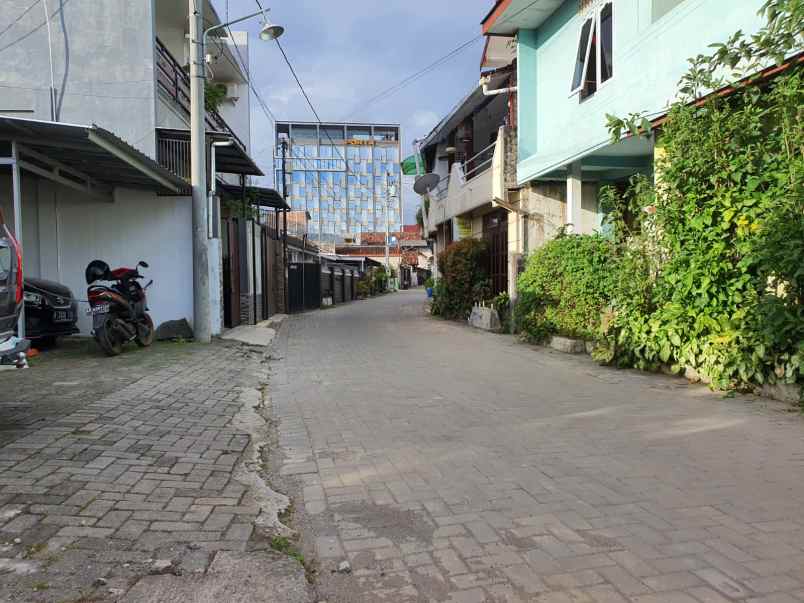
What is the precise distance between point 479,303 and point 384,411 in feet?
33.2

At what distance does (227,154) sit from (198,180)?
223cm

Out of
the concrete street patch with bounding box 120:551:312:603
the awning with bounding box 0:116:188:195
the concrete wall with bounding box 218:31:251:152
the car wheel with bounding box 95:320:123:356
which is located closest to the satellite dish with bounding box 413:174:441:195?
the concrete wall with bounding box 218:31:251:152

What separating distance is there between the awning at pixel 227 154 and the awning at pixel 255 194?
52 centimetres

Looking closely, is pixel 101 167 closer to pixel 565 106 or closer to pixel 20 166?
pixel 20 166

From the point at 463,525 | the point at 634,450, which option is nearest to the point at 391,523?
the point at 463,525

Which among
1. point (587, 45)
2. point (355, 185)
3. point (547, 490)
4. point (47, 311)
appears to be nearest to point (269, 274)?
point (47, 311)

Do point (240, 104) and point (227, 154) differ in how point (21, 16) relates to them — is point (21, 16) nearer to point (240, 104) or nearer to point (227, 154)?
point (227, 154)

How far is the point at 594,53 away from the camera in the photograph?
10523 mm

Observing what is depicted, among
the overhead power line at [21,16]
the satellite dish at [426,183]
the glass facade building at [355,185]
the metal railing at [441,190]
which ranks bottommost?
the metal railing at [441,190]

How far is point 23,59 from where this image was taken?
11.0 metres

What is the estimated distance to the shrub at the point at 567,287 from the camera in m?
9.53

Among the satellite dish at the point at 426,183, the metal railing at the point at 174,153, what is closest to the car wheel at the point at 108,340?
the metal railing at the point at 174,153

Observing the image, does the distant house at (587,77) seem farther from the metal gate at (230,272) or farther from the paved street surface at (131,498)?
the paved street surface at (131,498)

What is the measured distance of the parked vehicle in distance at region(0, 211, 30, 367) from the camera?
4.36 m
